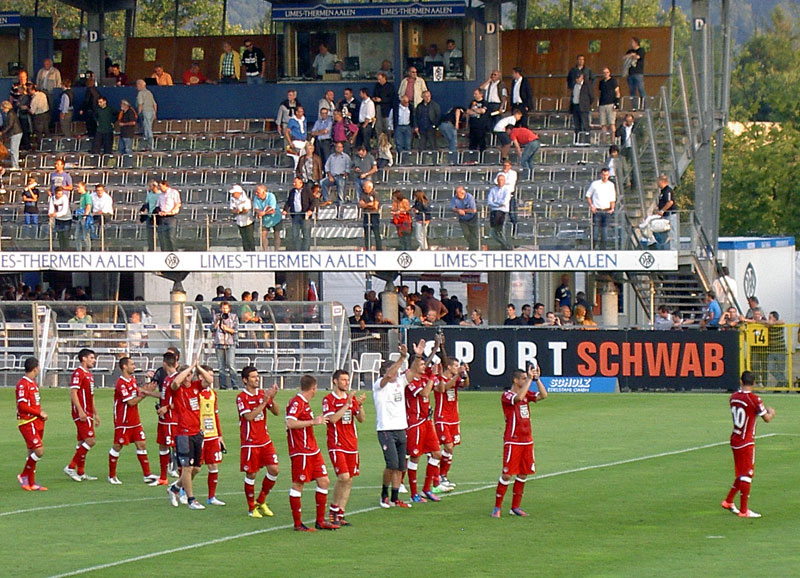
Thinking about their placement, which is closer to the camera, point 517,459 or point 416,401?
point 517,459

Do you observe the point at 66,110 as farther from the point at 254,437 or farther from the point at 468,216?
the point at 254,437

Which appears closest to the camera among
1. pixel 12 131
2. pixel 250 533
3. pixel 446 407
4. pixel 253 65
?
pixel 250 533

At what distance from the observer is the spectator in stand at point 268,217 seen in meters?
35.4

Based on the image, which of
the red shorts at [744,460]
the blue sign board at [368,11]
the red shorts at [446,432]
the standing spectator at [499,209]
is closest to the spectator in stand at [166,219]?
the standing spectator at [499,209]

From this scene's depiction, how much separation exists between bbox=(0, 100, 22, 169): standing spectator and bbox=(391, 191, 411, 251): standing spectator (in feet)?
42.3

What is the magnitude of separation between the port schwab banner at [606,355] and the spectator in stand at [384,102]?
30.9ft

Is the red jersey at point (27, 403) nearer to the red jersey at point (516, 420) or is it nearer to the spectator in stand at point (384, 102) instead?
the red jersey at point (516, 420)

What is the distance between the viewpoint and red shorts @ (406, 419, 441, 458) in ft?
59.9

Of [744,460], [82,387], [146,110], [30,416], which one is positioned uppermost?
[146,110]

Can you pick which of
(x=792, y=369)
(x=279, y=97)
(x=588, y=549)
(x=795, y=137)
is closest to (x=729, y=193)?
(x=795, y=137)

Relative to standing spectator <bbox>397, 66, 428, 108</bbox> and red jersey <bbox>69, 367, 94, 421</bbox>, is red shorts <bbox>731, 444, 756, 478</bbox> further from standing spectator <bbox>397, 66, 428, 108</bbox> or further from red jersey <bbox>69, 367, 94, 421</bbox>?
standing spectator <bbox>397, 66, 428, 108</bbox>

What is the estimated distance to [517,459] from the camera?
16.7 meters

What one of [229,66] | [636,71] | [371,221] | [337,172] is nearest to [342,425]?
[371,221]

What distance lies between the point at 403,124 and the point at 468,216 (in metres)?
6.37
